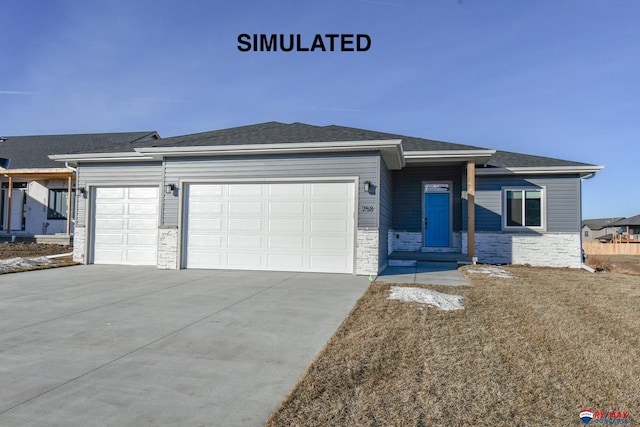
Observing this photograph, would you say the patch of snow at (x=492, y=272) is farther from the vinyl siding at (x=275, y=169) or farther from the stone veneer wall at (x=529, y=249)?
the vinyl siding at (x=275, y=169)

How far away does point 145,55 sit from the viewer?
12.2 metres

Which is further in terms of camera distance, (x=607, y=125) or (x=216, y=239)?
(x=607, y=125)

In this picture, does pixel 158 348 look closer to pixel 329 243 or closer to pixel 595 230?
pixel 329 243

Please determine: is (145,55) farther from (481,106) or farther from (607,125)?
(607,125)

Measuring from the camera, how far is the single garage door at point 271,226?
967 centimetres

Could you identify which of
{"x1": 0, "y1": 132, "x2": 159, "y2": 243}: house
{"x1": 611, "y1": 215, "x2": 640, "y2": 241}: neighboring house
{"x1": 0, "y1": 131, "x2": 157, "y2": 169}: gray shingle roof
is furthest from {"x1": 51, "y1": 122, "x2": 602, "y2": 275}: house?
{"x1": 611, "y1": 215, "x2": 640, "y2": 241}: neighboring house

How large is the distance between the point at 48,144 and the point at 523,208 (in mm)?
24788

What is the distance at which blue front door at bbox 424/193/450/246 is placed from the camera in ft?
44.7

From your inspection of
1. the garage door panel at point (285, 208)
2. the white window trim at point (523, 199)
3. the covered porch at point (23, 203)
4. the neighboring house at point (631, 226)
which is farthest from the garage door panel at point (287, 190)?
the neighboring house at point (631, 226)

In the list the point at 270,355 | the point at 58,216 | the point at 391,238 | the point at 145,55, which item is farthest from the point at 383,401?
the point at 58,216

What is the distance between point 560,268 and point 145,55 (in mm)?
15743

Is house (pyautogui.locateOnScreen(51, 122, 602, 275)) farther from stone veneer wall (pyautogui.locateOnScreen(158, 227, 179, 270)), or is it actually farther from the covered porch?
the covered porch

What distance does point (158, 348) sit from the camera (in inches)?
160

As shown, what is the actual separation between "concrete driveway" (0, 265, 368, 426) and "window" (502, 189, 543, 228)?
8.12 metres
